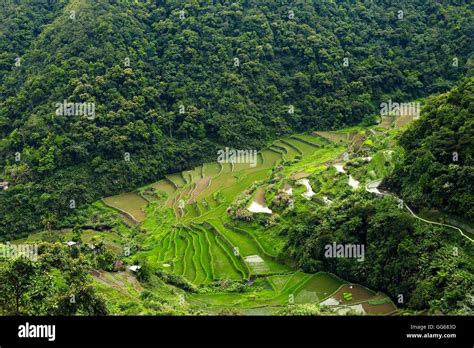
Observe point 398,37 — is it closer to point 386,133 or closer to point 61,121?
point 386,133

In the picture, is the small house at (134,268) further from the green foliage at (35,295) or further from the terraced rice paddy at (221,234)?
the green foliage at (35,295)

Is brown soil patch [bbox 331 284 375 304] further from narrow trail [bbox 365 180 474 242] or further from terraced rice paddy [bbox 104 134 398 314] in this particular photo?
narrow trail [bbox 365 180 474 242]

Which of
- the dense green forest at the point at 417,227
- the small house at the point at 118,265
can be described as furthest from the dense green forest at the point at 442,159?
the small house at the point at 118,265

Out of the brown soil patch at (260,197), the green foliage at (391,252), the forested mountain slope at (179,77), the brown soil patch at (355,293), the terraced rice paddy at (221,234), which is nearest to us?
the green foliage at (391,252)

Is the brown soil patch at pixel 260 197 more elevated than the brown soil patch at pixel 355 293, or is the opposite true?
the brown soil patch at pixel 260 197

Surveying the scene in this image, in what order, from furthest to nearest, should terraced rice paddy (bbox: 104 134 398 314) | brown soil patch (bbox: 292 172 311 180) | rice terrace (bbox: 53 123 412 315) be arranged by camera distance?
1. brown soil patch (bbox: 292 172 311 180)
2. terraced rice paddy (bbox: 104 134 398 314)
3. rice terrace (bbox: 53 123 412 315)

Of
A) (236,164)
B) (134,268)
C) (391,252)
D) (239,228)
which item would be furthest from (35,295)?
(236,164)

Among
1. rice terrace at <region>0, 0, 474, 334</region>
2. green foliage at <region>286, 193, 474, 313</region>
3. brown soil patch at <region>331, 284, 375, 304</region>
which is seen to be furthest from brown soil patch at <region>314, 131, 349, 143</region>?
brown soil patch at <region>331, 284, 375, 304</region>

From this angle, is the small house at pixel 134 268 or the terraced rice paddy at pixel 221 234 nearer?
the terraced rice paddy at pixel 221 234
